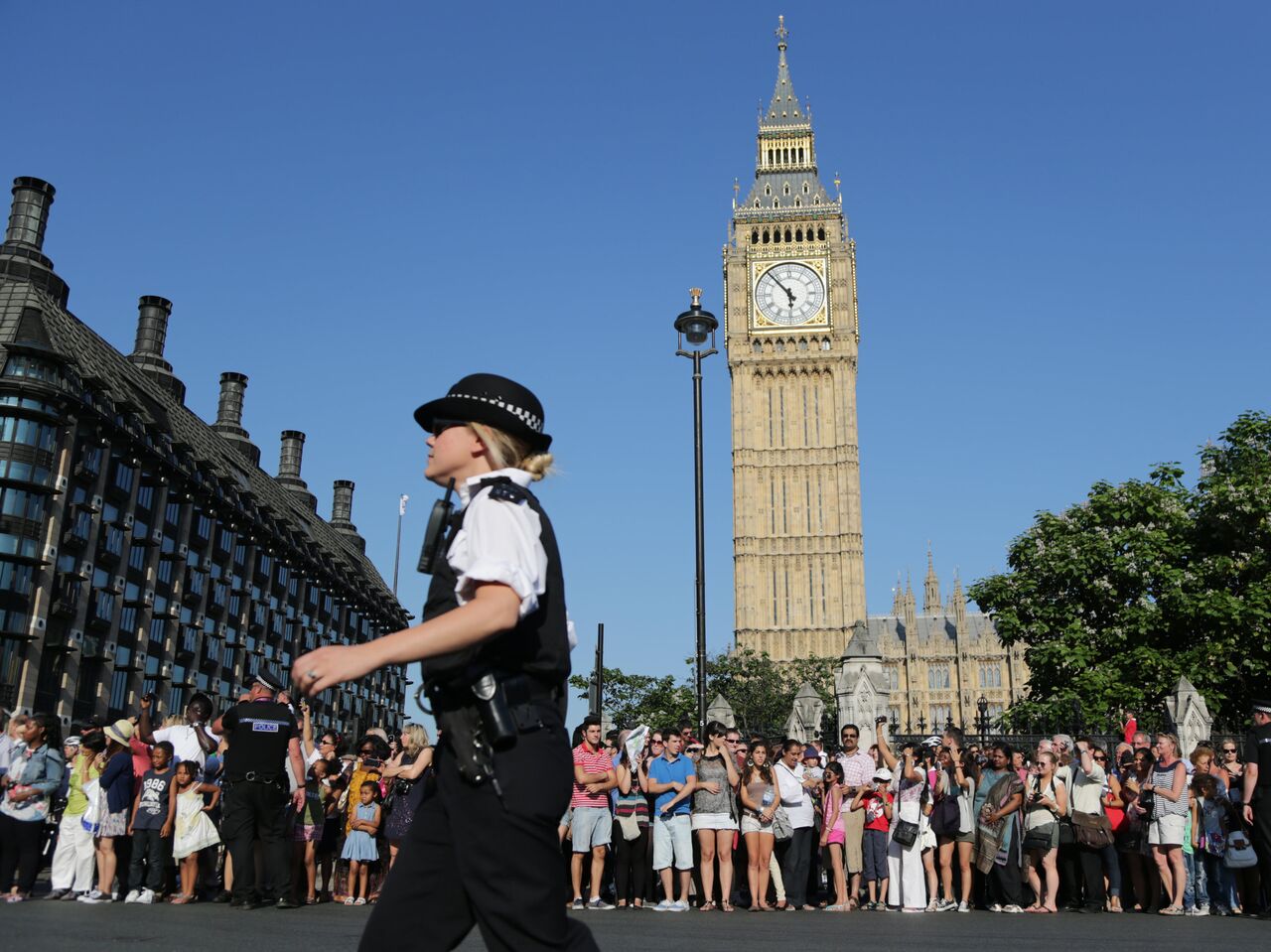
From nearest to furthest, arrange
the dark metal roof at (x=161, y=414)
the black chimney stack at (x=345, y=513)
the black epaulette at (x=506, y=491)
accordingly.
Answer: the black epaulette at (x=506, y=491) → the dark metal roof at (x=161, y=414) → the black chimney stack at (x=345, y=513)

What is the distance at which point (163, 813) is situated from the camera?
11383 millimetres

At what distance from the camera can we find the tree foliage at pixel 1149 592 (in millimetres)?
32031

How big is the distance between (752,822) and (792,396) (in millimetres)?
70648

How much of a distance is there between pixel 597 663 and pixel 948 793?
21.4 feet

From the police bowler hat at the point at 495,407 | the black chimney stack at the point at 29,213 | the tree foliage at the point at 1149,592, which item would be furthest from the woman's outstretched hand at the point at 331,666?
the black chimney stack at the point at 29,213

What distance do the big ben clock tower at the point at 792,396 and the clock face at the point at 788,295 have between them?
0.23 feet

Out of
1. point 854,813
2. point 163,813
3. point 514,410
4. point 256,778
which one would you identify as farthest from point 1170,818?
point 514,410

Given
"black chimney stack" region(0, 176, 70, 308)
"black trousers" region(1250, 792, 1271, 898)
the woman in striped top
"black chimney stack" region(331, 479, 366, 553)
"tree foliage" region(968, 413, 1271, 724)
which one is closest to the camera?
"black trousers" region(1250, 792, 1271, 898)

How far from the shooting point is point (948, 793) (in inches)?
493

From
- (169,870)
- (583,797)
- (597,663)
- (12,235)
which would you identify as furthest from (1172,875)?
(12,235)

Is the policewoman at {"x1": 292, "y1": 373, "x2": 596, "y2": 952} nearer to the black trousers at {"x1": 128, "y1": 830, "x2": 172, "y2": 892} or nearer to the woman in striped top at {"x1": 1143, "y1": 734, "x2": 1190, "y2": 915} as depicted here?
the black trousers at {"x1": 128, "y1": 830, "x2": 172, "y2": 892}

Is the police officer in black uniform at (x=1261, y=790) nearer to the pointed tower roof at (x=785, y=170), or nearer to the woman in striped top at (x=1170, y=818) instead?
the woman in striped top at (x=1170, y=818)

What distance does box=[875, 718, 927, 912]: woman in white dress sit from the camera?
12.4 m

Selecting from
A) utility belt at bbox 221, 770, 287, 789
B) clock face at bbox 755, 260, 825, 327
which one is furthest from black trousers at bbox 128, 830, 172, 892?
clock face at bbox 755, 260, 825, 327
